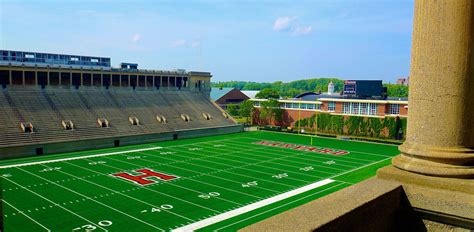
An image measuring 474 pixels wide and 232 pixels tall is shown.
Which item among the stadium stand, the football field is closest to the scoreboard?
the football field

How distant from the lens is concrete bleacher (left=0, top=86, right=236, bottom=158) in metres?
33.4

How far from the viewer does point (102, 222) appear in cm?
1591

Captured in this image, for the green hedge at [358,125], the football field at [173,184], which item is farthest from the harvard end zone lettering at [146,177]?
the green hedge at [358,125]

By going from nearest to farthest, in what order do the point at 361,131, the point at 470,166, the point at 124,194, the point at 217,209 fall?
the point at 470,166 < the point at 217,209 < the point at 124,194 < the point at 361,131

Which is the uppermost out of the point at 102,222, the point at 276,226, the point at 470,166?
the point at 470,166

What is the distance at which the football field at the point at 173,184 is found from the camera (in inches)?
644

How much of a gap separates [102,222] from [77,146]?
19451mm

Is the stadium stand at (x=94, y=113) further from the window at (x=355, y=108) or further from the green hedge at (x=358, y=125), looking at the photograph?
the window at (x=355, y=108)

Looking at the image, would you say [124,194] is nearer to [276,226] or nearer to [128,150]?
[128,150]

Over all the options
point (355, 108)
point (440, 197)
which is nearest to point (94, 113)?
point (355, 108)

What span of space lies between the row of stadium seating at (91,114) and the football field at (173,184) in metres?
3.28

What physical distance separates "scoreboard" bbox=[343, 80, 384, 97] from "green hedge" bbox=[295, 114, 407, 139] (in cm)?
457

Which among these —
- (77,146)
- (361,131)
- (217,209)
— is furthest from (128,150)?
(361,131)

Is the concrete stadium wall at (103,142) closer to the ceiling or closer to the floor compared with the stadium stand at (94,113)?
closer to the floor
